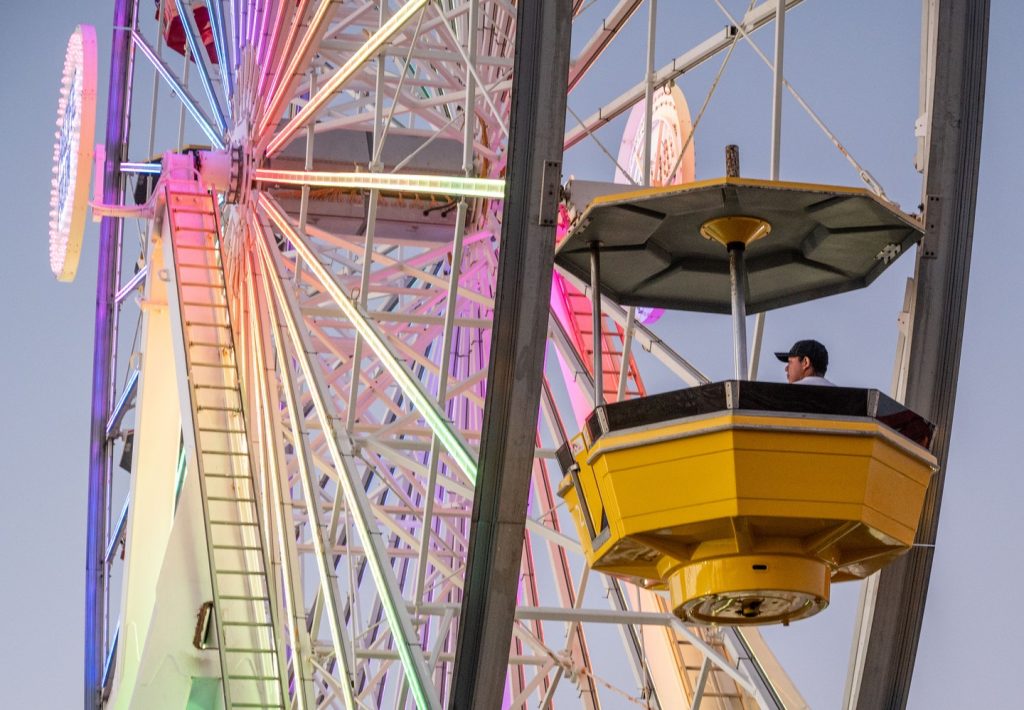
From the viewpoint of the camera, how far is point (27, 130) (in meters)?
27.8

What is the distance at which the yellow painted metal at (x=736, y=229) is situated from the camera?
791 centimetres

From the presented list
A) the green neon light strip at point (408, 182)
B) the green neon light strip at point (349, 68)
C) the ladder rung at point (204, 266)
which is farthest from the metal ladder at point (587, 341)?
the ladder rung at point (204, 266)

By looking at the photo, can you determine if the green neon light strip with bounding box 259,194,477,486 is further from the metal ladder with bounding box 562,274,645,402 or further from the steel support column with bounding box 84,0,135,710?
the steel support column with bounding box 84,0,135,710

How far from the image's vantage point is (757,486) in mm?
7105

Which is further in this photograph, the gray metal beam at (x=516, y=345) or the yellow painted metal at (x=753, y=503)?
the gray metal beam at (x=516, y=345)

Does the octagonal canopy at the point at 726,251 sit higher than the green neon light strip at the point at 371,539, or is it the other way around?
the octagonal canopy at the point at 726,251

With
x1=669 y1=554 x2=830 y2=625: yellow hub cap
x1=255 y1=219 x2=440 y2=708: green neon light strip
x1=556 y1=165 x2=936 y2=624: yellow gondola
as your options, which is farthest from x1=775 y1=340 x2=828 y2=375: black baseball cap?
x1=255 y1=219 x2=440 y2=708: green neon light strip

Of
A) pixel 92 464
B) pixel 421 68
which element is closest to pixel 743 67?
pixel 421 68

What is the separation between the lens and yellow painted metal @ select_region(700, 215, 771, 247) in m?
7.91

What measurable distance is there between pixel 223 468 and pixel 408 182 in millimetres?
3700

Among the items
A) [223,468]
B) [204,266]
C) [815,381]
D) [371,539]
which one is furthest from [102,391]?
[815,381]

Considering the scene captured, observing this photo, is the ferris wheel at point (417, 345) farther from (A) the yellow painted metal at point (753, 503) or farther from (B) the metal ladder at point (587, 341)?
(A) the yellow painted metal at point (753, 503)

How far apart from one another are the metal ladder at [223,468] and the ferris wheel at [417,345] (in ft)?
0.08

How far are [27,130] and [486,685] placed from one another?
2058cm
